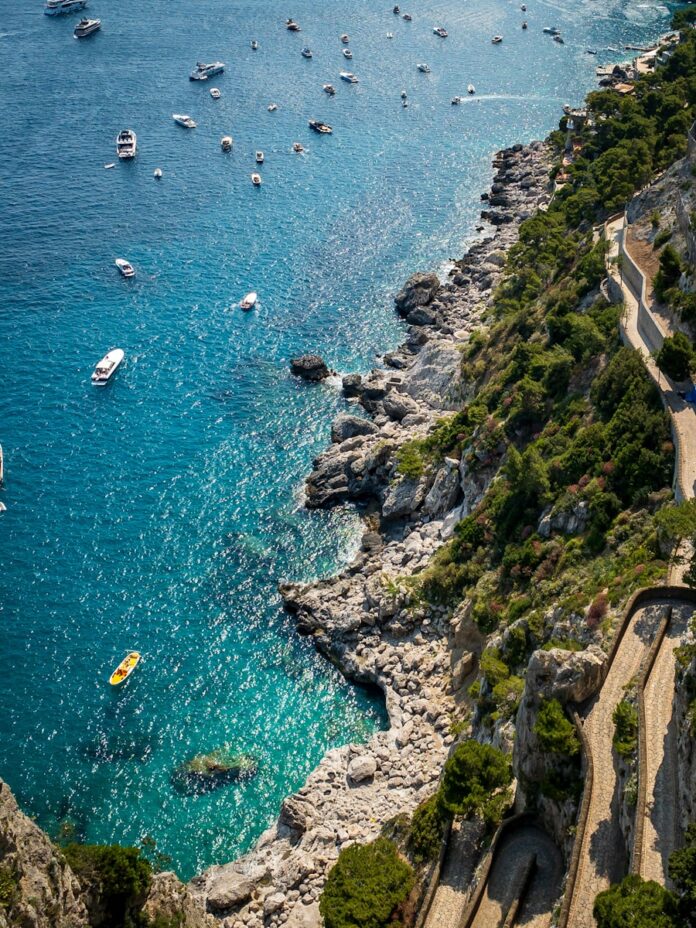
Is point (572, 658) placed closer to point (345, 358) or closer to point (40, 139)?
point (345, 358)

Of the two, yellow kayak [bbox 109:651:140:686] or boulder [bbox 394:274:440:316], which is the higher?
boulder [bbox 394:274:440:316]

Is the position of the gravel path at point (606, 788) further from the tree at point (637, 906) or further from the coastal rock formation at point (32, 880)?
the coastal rock formation at point (32, 880)

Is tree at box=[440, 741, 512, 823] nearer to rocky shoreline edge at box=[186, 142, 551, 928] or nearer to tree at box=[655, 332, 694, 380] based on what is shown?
rocky shoreline edge at box=[186, 142, 551, 928]

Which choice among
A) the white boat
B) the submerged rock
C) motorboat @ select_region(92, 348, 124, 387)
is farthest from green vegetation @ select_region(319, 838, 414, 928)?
the white boat

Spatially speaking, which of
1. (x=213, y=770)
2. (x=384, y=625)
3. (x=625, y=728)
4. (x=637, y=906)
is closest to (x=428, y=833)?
(x=625, y=728)

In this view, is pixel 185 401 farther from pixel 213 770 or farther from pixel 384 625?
pixel 213 770

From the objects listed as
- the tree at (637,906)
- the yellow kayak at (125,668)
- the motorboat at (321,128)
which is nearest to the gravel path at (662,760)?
the tree at (637,906)

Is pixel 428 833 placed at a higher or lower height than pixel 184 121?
lower
